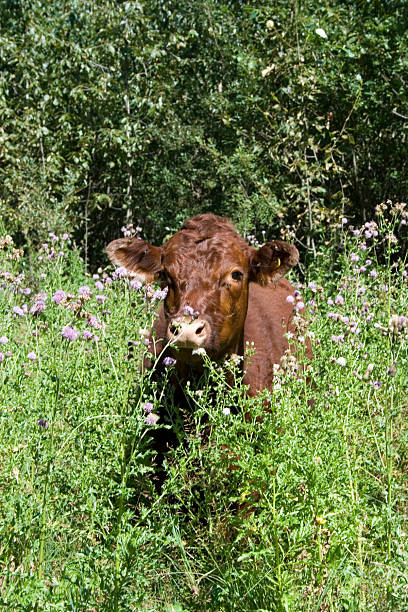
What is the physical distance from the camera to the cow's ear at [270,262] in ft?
13.9

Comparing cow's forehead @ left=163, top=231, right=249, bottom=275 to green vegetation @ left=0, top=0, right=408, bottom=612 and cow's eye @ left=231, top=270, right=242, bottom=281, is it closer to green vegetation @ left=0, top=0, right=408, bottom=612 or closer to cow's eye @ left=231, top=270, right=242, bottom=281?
cow's eye @ left=231, top=270, right=242, bottom=281

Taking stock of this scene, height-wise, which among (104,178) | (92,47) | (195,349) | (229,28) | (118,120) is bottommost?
(195,349)

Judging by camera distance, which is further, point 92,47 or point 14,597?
point 92,47

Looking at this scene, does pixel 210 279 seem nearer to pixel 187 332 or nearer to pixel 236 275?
pixel 236 275

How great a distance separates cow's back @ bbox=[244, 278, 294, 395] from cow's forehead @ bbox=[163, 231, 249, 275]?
42cm

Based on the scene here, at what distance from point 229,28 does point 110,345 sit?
938cm

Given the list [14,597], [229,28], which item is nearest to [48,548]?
[14,597]

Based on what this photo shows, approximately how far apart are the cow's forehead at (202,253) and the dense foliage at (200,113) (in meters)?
3.57

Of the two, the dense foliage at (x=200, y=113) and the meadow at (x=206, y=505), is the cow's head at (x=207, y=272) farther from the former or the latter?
the dense foliage at (x=200, y=113)

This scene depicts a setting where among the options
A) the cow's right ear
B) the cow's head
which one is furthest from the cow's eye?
the cow's right ear

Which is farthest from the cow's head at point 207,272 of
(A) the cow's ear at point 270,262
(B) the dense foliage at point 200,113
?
(B) the dense foliage at point 200,113

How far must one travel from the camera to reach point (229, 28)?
11211 mm

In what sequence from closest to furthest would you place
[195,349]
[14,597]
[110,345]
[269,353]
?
[14,597], [110,345], [195,349], [269,353]

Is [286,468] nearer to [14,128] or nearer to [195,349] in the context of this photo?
[195,349]
